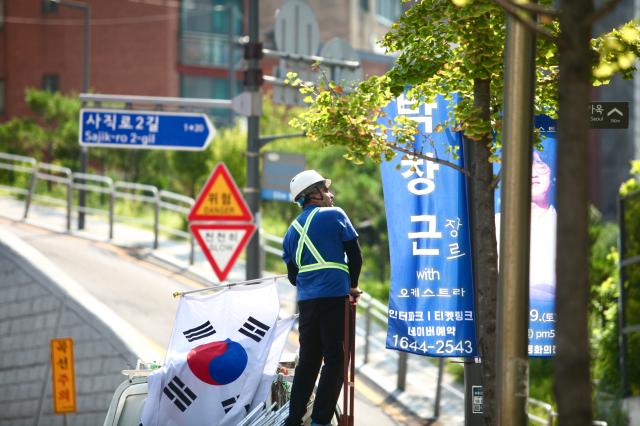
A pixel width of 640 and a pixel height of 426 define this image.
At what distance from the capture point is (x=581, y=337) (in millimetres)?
4516

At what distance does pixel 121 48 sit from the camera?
153 ft

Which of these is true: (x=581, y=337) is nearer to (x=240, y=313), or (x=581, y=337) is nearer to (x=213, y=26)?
(x=240, y=313)

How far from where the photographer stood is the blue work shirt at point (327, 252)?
7.35 metres

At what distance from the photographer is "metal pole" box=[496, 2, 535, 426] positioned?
6.34m

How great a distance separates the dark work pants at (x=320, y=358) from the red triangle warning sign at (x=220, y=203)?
8.20 meters

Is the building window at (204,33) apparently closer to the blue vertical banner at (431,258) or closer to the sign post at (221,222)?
the sign post at (221,222)

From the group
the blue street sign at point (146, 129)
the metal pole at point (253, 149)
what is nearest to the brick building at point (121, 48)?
the blue street sign at point (146, 129)

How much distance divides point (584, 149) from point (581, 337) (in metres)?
0.76

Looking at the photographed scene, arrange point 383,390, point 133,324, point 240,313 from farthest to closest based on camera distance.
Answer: point 133,324
point 383,390
point 240,313

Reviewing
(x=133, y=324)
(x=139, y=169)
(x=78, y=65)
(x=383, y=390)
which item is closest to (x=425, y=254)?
(x=383, y=390)

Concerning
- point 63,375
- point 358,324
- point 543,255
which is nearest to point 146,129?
point 63,375

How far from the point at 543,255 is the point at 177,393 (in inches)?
131

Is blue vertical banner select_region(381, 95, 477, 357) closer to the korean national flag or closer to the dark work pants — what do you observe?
the korean national flag

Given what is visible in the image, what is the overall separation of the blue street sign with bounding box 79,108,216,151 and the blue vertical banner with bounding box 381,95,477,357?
7907mm
